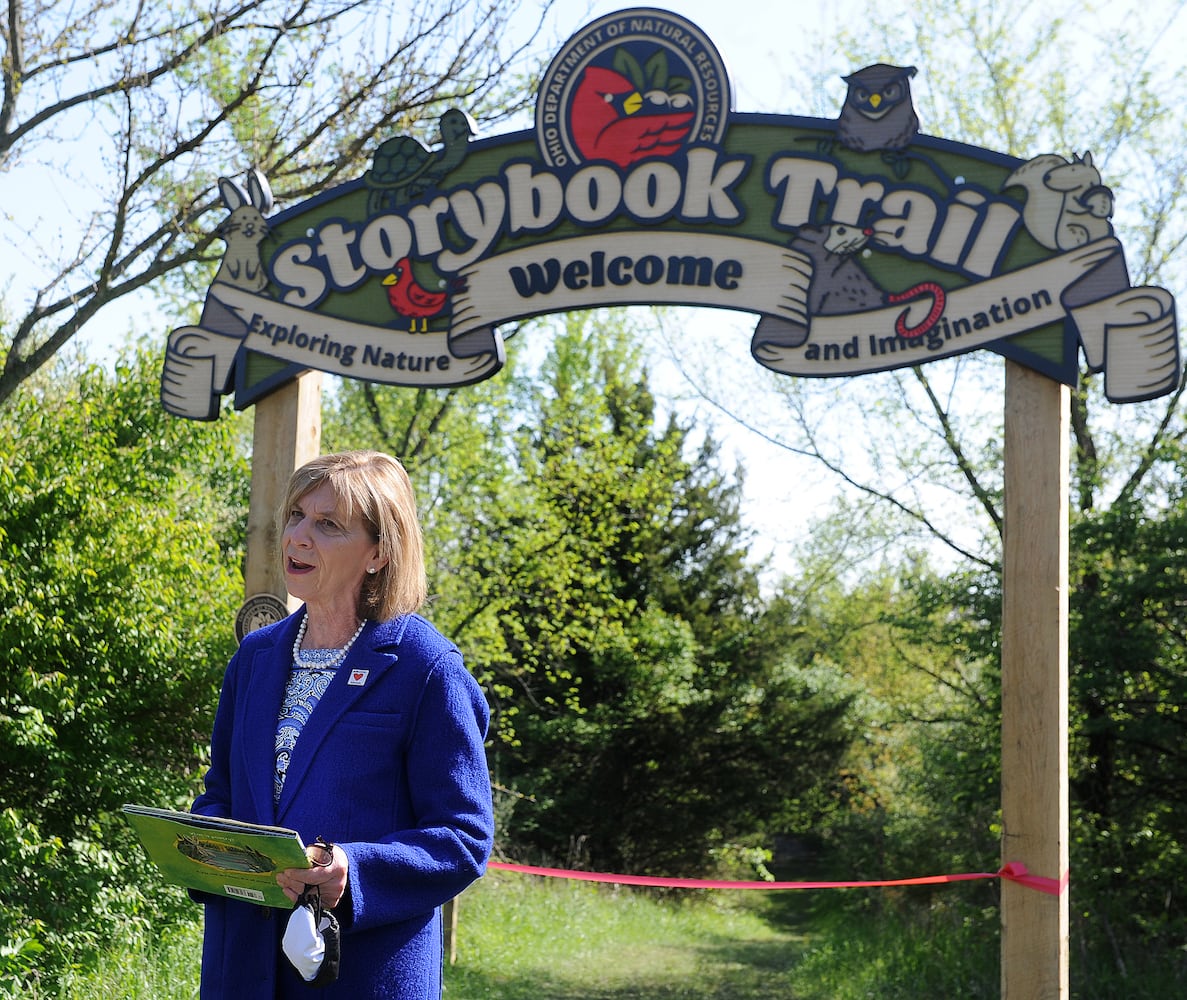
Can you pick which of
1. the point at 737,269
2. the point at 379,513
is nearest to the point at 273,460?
the point at 737,269

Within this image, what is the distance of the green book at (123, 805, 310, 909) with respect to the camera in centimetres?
177

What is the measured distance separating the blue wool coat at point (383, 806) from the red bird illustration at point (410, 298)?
8.44 feet

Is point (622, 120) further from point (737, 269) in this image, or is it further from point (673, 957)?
point (673, 957)

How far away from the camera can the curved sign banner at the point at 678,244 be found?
13.1 ft

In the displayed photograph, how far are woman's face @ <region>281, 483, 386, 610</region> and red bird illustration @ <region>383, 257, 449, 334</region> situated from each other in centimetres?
247

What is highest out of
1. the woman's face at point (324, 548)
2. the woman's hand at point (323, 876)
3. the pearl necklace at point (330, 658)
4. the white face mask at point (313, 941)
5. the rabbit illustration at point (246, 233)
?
the rabbit illustration at point (246, 233)

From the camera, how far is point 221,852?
1.88 meters

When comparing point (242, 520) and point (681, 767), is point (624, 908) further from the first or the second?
point (242, 520)

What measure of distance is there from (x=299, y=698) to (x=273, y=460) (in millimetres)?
2629

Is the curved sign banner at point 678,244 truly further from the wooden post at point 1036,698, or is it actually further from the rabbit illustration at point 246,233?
the wooden post at point 1036,698

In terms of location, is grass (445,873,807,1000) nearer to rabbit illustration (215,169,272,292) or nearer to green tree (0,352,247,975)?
green tree (0,352,247,975)

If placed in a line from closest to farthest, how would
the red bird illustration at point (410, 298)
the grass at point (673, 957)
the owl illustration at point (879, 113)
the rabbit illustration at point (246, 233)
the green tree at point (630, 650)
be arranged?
the owl illustration at point (879, 113)
the red bird illustration at point (410, 298)
the rabbit illustration at point (246, 233)
the grass at point (673, 957)
the green tree at point (630, 650)

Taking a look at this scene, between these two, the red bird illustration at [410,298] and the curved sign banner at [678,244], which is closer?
the curved sign banner at [678,244]

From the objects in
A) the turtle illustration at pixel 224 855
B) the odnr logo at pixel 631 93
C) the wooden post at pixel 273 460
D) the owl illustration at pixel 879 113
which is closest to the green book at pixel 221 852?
the turtle illustration at pixel 224 855
